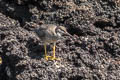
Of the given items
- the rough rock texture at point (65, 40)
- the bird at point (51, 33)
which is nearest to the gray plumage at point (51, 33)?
the bird at point (51, 33)

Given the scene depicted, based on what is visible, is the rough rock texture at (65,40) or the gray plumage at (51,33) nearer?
the rough rock texture at (65,40)

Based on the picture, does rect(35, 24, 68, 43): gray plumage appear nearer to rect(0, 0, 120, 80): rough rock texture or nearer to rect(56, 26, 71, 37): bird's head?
rect(56, 26, 71, 37): bird's head

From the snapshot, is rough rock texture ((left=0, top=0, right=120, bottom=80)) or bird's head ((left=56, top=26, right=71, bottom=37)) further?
bird's head ((left=56, top=26, right=71, bottom=37))

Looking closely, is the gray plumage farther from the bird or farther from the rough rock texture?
the rough rock texture

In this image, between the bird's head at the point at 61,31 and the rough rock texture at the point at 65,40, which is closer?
the rough rock texture at the point at 65,40

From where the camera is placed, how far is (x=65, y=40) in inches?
192

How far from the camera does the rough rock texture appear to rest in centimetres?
434

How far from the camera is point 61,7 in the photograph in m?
5.20

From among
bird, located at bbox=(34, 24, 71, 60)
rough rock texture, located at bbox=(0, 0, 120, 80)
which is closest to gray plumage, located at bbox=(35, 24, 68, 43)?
bird, located at bbox=(34, 24, 71, 60)

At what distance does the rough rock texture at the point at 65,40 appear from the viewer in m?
4.34

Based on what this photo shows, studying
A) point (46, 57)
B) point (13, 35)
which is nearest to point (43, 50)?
point (46, 57)

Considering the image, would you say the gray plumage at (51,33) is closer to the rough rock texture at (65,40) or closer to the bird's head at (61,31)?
the bird's head at (61,31)

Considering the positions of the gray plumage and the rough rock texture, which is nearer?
the rough rock texture

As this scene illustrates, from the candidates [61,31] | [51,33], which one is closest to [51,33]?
[51,33]
